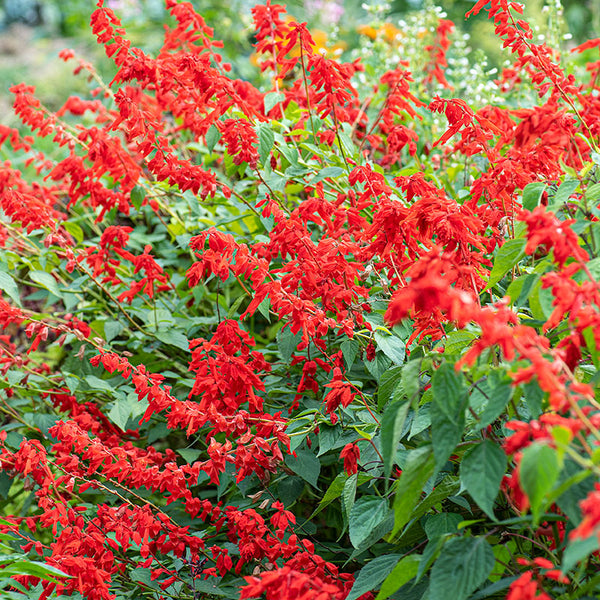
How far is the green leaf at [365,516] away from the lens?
1.61 m

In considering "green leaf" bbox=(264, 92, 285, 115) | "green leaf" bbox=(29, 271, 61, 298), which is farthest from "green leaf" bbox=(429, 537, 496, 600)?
"green leaf" bbox=(29, 271, 61, 298)

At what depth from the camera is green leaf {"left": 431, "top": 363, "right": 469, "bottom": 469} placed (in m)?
1.23

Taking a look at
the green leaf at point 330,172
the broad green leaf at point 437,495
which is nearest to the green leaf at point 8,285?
the green leaf at point 330,172

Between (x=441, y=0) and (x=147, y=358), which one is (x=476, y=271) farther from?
(x=441, y=0)

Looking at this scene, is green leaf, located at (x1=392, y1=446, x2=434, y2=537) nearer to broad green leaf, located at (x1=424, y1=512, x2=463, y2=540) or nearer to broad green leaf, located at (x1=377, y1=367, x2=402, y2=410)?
broad green leaf, located at (x1=424, y1=512, x2=463, y2=540)

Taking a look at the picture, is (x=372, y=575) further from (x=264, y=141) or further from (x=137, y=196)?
(x=137, y=196)

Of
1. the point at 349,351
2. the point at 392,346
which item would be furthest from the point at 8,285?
the point at 392,346

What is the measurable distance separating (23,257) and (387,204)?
190cm

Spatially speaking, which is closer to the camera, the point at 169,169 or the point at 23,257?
the point at 169,169

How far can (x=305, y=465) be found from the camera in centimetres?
203

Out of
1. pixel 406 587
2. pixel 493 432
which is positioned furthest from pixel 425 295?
pixel 406 587

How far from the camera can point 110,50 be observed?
2270 millimetres

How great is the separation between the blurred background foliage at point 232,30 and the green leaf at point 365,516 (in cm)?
257

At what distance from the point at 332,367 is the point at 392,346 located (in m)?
0.34
